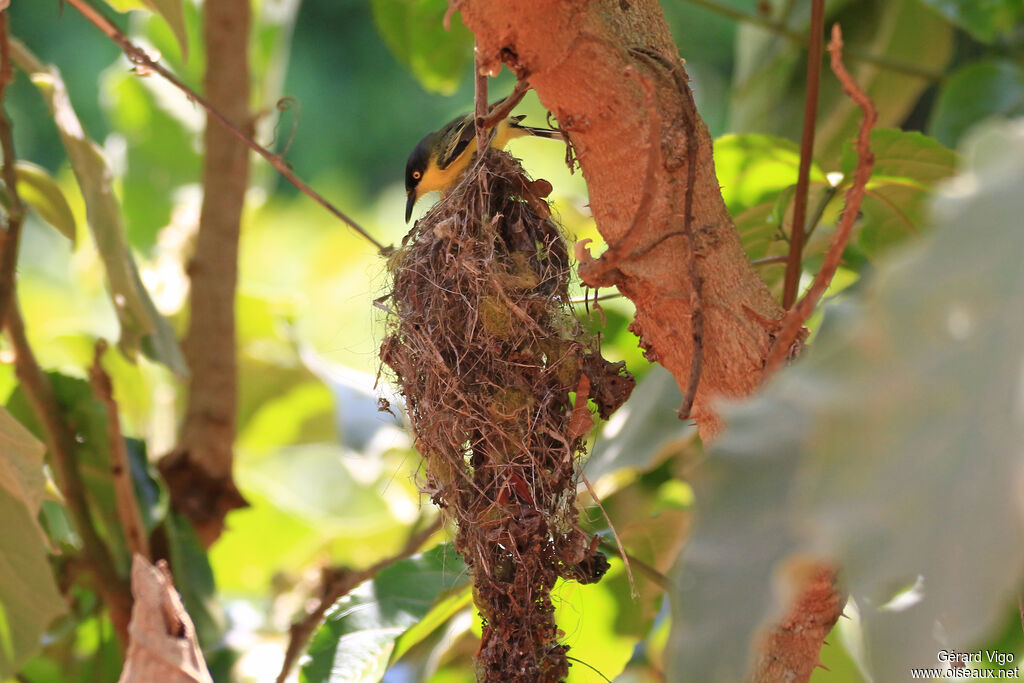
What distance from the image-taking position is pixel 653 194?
775 millimetres

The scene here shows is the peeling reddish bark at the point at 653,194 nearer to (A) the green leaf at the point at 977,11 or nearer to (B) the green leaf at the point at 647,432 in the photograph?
(B) the green leaf at the point at 647,432

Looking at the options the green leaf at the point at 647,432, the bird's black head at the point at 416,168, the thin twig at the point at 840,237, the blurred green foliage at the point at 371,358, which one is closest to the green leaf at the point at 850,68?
the blurred green foliage at the point at 371,358

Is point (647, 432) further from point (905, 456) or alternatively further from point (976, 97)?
point (976, 97)

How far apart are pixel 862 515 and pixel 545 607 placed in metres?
0.55

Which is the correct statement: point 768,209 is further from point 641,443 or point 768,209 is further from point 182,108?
point 182,108

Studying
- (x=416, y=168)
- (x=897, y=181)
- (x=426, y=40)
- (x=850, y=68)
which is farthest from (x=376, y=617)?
(x=850, y=68)

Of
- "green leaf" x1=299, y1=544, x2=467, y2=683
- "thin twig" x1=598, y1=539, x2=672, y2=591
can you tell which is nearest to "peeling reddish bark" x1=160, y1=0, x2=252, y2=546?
"green leaf" x1=299, y1=544, x2=467, y2=683

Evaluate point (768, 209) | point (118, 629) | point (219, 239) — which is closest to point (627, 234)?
point (768, 209)

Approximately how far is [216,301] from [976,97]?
4.74 ft

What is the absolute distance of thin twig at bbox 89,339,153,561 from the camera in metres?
1.28

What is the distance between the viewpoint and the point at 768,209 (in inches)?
50.8

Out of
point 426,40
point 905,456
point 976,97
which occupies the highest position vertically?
point 426,40

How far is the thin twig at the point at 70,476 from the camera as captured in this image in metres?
1.43

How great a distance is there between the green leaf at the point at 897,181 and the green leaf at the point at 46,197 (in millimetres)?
1077
